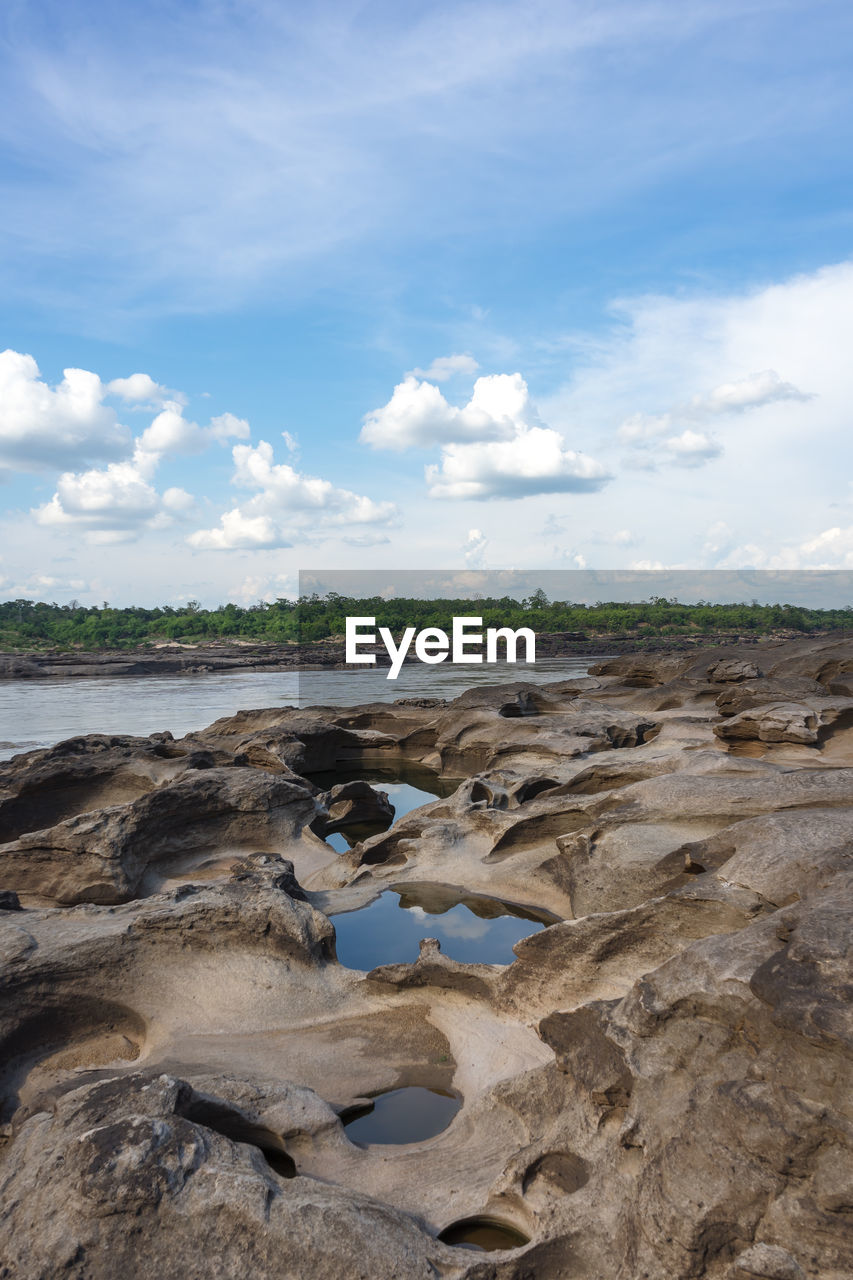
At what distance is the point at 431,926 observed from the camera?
9.02 meters

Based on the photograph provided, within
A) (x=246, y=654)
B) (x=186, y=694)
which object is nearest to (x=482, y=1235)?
(x=186, y=694)

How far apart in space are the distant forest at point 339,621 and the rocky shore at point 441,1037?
216ft

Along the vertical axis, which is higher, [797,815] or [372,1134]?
[797,815]

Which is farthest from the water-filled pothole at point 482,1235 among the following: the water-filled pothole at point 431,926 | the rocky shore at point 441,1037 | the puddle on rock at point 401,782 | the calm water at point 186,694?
the calm water at point 186,694

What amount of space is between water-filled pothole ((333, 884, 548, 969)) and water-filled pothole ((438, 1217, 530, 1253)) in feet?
12.5

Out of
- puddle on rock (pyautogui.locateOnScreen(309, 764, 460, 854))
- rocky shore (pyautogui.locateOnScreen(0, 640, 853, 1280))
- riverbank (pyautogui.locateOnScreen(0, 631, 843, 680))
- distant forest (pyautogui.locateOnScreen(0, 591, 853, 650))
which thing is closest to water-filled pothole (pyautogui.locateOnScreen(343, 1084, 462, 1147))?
rocky shore (pyautogui.locateOnScreen(0, 640, 853, 1280))

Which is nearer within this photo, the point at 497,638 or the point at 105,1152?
the point at 105,1152

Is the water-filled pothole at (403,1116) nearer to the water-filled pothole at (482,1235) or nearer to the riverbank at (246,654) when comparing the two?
the water-filled pothole at (482,1235)

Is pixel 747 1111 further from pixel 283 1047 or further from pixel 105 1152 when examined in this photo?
pixel 283 1047

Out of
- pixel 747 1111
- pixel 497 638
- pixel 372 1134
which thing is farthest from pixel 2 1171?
pixel 497 638

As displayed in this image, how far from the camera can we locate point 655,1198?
3697mm

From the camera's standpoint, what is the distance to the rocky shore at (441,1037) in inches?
140

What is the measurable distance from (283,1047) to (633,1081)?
8.96ft

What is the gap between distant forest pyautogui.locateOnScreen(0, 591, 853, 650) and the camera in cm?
7769
